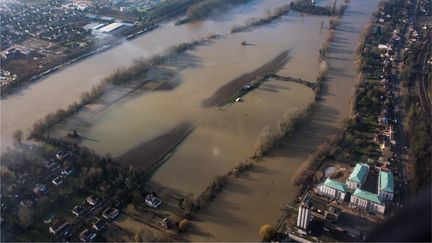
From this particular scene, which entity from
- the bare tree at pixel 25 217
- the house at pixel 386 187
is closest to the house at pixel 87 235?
the bare tree at pixel 25 217

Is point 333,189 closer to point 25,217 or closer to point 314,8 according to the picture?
point 25,217

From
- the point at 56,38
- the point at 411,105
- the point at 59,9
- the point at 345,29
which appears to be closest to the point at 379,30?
the point at 345,29

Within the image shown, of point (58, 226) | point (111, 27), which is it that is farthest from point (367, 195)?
point (111, 27)

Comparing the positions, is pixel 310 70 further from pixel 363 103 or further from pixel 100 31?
pixel 100 31

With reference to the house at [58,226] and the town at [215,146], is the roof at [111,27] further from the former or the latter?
the house at [58,226]

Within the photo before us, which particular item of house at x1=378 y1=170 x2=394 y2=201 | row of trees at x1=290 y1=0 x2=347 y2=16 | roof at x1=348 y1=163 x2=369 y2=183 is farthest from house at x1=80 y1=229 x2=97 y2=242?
row of trees at x1=290 y1=0 x2=347 y2=16
